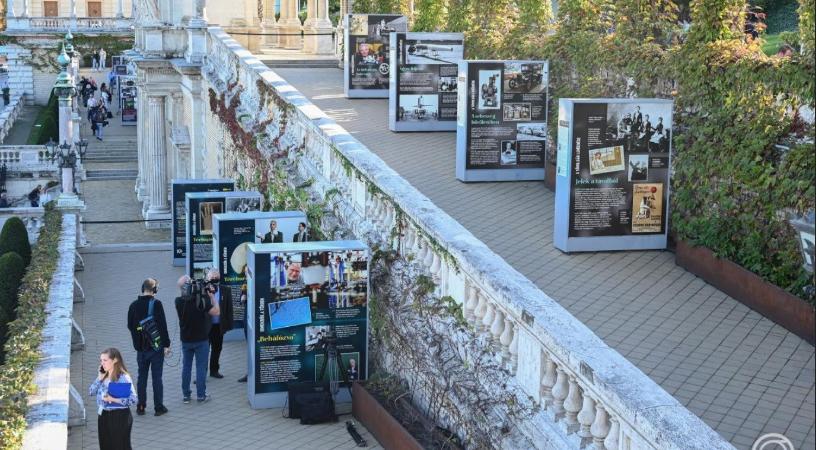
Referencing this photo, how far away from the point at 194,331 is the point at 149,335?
1.84 feet

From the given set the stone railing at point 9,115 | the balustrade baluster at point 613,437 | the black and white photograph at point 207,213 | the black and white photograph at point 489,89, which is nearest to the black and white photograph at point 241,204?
the black and white photograph at point 207,213

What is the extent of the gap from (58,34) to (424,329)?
2824 inches

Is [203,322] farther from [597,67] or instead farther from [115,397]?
[597,67]

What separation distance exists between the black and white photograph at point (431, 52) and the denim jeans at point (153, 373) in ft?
30.1

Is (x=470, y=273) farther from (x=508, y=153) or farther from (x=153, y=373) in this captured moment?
(x=508, y=153)

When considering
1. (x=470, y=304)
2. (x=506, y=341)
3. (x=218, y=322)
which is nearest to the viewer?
(x=506, y=341)

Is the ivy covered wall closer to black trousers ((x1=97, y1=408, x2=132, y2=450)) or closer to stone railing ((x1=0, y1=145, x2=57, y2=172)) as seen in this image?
black trousers ((x1=97, y1=408, x2=132, y2=450))

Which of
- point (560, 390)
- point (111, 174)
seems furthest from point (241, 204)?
point (111, 174)

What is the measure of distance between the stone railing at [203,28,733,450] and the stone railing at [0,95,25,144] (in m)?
50.5

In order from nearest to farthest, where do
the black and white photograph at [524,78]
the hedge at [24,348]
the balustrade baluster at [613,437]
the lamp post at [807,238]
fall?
the balustrade baluster at [613,437] < the hedge at [24,348] < the lamp post at [807,238] < the black and white photograph at [524,78]

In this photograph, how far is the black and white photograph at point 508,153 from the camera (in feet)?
58.5

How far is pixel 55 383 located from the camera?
12.6 meters

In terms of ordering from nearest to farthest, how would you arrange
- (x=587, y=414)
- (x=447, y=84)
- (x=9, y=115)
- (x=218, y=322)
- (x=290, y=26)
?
1. (x=587, y=414)
2. (x=218, y=322)
3. (x=447, y=84)
4. (x=290, y=26)
5. (x=9, y=115)

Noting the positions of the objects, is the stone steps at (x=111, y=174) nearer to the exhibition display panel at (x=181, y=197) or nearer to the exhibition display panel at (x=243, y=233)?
the exhibition display panel at (x=181, y=197)
